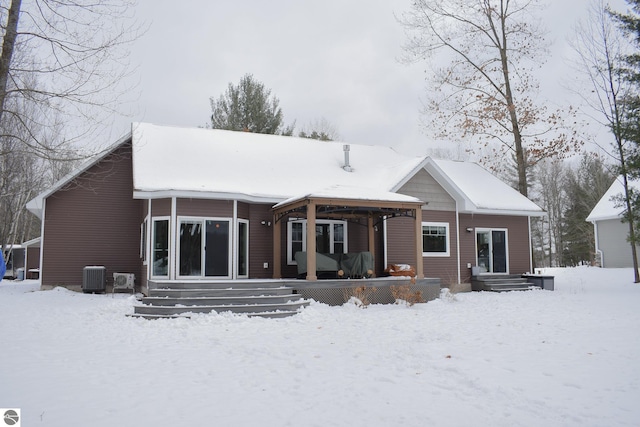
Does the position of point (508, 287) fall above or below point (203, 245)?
below

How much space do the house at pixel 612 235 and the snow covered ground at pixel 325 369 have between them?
46.7ft

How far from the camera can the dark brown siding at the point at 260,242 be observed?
14352 mm

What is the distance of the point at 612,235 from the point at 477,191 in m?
10.3

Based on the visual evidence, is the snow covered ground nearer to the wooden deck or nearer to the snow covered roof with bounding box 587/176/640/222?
the wooden deck

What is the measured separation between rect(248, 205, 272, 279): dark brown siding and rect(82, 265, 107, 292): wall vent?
4.45 metres

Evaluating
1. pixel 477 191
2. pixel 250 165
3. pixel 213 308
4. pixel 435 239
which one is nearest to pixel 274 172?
pixel 250 165

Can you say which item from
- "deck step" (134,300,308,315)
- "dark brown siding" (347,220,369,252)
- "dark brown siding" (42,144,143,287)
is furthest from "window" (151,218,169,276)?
"dark brown siding" (347,220,369,252)

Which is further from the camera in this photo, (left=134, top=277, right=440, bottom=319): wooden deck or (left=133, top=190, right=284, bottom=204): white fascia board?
(left=133, top=190, right=284, bottom=204): white fascia board

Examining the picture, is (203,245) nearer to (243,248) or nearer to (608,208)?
(243,248)

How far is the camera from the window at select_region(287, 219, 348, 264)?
14.9 metres

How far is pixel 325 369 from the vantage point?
6340 millimetres

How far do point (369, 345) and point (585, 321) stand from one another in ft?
16.0

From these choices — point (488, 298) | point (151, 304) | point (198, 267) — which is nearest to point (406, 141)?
point (488, 298)

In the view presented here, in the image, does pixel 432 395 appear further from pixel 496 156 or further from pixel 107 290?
pixel 496 156
